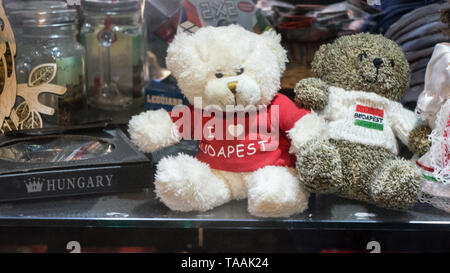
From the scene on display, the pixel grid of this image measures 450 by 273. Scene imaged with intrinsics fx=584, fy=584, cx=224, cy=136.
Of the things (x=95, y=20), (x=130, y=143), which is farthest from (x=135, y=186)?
(x=95, y=20)

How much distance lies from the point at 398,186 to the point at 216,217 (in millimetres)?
236

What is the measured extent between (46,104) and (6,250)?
0.94 ft

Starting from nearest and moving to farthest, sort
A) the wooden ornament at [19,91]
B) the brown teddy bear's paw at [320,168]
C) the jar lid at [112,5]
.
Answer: the brown teddy bear's paw at [320,168] < the wooden ornament at [19,91] < the jar lid at [112,5]

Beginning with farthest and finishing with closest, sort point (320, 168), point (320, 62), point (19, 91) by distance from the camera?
point (19, 91) < point (320, 62) < point (320, 168)

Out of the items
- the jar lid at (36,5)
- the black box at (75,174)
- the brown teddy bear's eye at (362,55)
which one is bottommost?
the black box at (75,174)

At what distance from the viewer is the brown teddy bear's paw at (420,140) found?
79cm

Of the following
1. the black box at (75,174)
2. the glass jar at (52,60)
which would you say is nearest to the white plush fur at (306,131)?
the black box at (75,174)

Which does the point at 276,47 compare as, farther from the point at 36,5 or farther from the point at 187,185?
the point at 36,5

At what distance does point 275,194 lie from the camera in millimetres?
734

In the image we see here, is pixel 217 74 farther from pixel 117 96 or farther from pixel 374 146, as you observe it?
pixel 117 96

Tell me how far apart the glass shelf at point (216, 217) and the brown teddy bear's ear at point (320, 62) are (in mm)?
185

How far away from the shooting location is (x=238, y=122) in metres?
0.79

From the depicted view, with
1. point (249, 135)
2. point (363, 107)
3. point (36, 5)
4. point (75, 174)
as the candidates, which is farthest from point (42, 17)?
point (363, 107)

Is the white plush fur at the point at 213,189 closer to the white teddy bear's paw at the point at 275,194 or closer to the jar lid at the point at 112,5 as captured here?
the white teddy bear's paw at the point at 275,194
